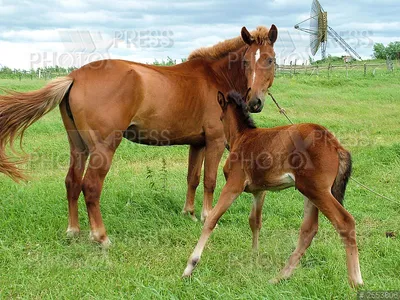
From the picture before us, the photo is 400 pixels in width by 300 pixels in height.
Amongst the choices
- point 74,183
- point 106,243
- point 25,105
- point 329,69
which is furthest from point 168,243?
point 329,69

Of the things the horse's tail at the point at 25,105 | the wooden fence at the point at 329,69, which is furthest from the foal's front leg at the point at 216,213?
the wooden fence at the point at 329,69

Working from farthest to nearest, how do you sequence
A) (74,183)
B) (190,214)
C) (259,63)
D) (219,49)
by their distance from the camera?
(219,49)
(190,214)
(259,63)
(74,183)

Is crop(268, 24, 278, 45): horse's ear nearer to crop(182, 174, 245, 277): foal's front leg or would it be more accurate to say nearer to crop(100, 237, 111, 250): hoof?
crop(182, 174, 245, 277): foal's front leg

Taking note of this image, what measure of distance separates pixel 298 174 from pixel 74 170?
8.99 ft

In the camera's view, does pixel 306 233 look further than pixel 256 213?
No

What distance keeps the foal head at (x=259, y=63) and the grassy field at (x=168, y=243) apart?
1.48 meters

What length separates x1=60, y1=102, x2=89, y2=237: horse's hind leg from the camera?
17.7ft

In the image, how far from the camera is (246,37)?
19.8 feet

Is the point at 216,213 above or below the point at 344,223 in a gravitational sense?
below

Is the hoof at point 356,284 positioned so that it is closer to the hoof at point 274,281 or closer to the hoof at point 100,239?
the hoof at point 274,281

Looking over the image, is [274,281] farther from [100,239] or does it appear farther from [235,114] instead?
[100,239]

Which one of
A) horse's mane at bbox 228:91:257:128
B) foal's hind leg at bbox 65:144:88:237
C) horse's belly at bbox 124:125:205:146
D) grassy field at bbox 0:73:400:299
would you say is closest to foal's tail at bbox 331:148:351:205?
grassy field at bbox 0:73:400:299

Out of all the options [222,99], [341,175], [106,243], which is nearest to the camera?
[341,175]

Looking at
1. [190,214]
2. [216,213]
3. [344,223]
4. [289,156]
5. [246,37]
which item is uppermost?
[246,37]
